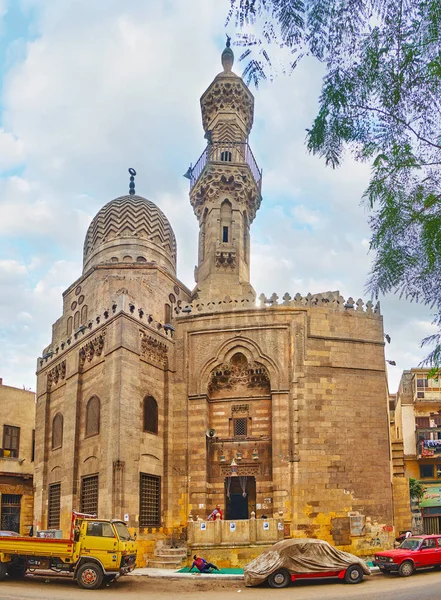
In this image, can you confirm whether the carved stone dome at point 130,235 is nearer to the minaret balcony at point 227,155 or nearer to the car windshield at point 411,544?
the minaret balcony at point 227,155

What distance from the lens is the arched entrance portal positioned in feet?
85.8

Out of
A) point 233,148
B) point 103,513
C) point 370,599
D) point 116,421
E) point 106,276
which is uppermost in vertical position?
point 233,148

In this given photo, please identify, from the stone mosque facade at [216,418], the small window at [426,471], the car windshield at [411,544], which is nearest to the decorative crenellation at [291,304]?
the stone mosque facade at [216,418]

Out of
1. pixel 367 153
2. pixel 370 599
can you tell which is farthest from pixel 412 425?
pixel 367 153

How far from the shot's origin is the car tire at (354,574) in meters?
17.5

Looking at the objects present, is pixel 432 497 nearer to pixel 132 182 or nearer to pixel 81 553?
pixel 132 182

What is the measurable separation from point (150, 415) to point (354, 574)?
1037 cm

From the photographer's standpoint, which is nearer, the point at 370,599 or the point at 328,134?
the point at 328,134

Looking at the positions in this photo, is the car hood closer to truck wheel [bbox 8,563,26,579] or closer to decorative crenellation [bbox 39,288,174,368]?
truck wheel [bbox 8,563,26,579]

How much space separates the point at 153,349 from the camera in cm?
2619

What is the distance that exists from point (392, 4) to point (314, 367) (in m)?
18.8

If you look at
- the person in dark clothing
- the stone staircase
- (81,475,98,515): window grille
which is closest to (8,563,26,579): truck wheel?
the person in dark clothing

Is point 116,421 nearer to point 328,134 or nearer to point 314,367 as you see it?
point 314,367

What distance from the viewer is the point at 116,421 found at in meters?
23.5
